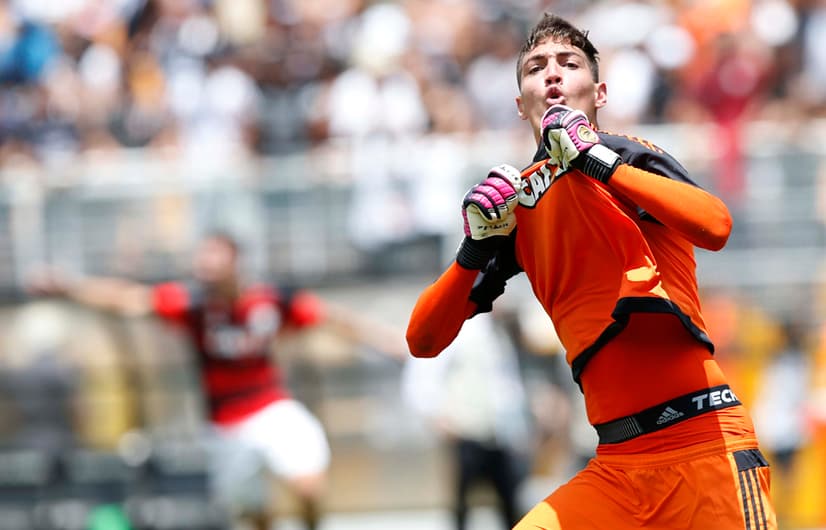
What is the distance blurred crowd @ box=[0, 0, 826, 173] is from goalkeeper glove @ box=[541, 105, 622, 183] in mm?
7649

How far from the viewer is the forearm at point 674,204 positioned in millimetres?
3926

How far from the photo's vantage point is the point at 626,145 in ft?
13.8

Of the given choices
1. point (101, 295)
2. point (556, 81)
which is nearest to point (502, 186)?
point (556, 81)

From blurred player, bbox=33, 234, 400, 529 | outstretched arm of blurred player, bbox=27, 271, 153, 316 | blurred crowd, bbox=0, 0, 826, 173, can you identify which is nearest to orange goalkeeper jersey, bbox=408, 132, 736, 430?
blurred player, bbox=33, 234, 400, 529

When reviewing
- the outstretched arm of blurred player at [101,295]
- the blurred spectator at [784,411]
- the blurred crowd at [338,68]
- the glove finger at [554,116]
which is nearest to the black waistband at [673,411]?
the glove finger at [554,116]

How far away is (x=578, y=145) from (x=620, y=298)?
1.64 ft

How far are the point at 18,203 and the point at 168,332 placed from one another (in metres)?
1.76

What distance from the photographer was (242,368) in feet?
30.5

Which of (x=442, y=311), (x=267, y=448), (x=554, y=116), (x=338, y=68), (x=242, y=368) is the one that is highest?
(x=338, y=68)

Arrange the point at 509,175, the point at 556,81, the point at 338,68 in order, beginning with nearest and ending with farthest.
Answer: the point at 509,175, the point at 556,81, the point at 338,68

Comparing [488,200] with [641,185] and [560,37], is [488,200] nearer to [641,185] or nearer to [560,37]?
[641,185]

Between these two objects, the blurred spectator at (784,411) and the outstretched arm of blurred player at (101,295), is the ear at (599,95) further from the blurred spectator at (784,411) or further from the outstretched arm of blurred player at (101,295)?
the blurred spectator at (784,411)

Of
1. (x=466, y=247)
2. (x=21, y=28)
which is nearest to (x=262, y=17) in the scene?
(x=21, y=28)

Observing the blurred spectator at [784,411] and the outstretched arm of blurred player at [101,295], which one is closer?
the outstretched arm of blurred player at [101,295]
